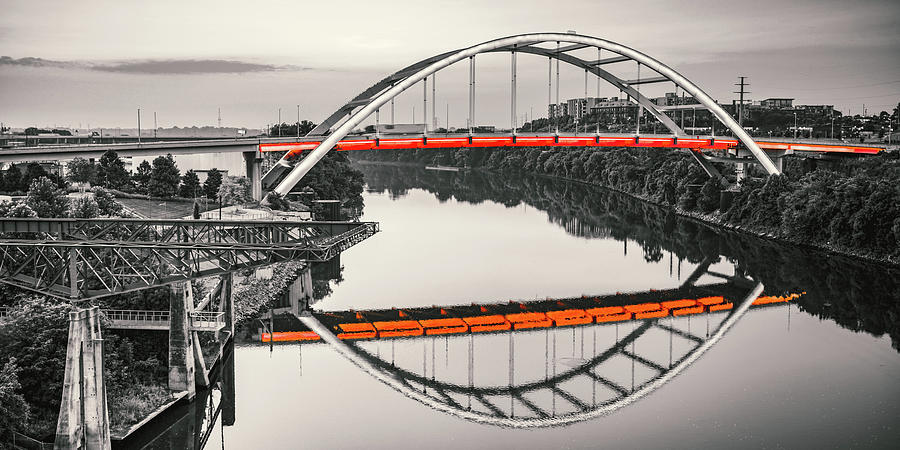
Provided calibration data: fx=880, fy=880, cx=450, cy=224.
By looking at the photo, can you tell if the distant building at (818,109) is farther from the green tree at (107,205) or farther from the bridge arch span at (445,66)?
the green tree at (107,205)

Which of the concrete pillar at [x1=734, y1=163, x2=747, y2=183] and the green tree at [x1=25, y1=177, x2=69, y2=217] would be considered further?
the concrete pillar at [x1=734, y1=163, x2=747, y2=183]

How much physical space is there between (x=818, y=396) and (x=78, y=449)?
55.7 ft

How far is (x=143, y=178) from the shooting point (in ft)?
159

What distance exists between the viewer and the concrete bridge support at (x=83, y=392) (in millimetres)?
16312

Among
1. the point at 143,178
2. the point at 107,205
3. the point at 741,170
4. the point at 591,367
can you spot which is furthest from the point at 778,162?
the point at 107,205

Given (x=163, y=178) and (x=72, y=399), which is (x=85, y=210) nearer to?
(x=72, y=399)

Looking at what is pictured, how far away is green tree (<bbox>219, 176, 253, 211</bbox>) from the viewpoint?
44.5 metres

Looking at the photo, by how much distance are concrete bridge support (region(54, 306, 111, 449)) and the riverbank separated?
102 ft

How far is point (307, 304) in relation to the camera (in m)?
30.5

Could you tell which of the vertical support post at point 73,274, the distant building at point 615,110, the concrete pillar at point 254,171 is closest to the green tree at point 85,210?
the vertical support post at point 73,274

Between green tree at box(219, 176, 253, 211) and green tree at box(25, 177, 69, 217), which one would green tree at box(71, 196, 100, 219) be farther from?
green tree at box(219, 176, 253, 211)

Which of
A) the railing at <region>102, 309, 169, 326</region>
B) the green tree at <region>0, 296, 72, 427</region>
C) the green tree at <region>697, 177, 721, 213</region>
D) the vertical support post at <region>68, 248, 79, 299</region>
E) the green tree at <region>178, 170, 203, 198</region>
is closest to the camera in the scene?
the green tree at <region>0, 296, 72, 427</region>

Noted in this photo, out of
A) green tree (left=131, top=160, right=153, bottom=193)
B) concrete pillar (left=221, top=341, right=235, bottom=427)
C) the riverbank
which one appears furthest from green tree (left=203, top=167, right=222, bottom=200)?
the riverbank

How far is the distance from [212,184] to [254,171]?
17.6 ft
